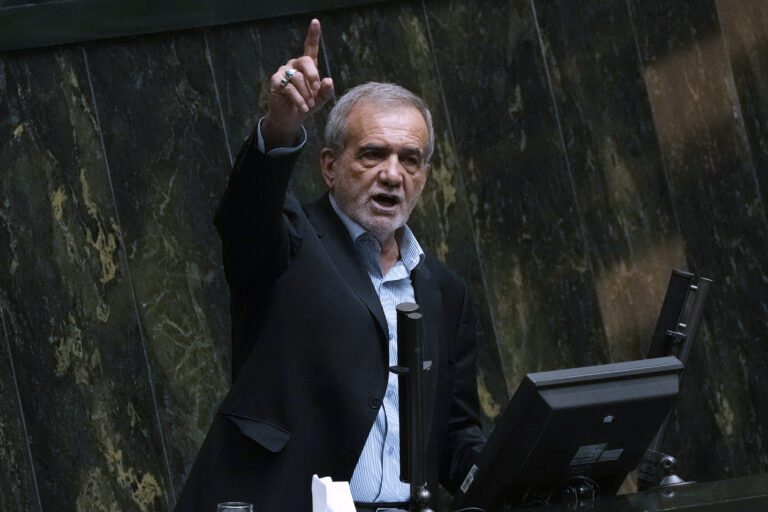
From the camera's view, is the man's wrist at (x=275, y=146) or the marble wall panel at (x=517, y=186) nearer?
the man's wrist at (x=275, y=146)

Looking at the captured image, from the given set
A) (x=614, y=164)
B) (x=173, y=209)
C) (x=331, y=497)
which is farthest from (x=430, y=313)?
(x=614, y=164)

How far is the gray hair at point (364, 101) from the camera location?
328 cm

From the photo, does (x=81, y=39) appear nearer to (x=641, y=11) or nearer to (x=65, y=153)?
(x=65, y=153)

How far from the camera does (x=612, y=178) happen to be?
5246mm

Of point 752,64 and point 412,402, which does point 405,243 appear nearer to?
point 412,402

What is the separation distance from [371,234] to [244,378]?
47cm

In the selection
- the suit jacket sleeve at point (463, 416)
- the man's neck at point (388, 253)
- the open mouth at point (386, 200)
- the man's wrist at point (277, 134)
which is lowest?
the suit jacket sleeve at point (463, 416)

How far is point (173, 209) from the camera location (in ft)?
15.7

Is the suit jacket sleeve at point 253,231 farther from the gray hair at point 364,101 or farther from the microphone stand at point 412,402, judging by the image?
the microphone stand at point 412,402

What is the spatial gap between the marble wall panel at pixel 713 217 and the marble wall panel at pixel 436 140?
0.83 metres

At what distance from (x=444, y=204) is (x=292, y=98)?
2435 mm

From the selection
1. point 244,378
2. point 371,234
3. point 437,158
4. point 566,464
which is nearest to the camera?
point 566,464

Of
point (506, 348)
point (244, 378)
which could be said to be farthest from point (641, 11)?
point (244, 378)

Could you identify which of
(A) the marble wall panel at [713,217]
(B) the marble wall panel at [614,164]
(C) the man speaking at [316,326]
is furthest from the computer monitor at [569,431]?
(A) the marble wall panel at [713,217]
